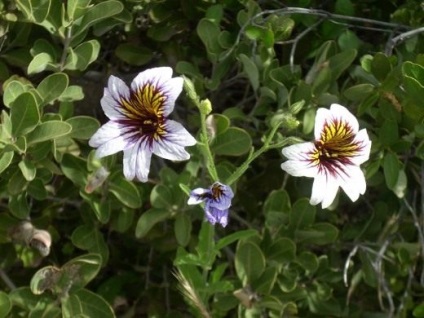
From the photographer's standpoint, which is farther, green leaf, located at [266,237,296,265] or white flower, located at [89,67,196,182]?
green leaf, located at [266,237,296,265]

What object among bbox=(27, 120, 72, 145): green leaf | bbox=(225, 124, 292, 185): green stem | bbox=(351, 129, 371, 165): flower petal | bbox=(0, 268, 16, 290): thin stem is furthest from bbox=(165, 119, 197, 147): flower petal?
bbox=(0, 268, 16, 290): thin stem

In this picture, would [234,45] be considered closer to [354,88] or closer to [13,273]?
[354,88]

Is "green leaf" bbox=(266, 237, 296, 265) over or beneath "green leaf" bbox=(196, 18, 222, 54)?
beneath

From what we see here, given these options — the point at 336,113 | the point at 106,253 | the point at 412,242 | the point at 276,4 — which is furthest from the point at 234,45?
the point at 412,242

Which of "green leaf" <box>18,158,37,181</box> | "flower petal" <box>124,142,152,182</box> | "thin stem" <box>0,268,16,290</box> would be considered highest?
"flower petal" <box>124,142,152,182</box>

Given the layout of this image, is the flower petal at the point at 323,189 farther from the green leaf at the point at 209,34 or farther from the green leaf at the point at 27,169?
the green leaf at the point at 27,169

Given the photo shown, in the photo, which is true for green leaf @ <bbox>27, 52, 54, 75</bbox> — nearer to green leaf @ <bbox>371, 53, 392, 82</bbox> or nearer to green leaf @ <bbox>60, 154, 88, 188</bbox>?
green leaf @ <bbox>60, 154, 88, 188</bbox>

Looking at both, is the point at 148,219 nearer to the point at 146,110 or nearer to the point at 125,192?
the point at 125,192
